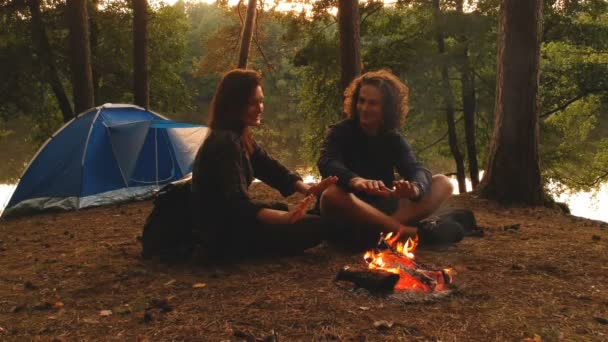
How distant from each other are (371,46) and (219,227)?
13296 millimetres

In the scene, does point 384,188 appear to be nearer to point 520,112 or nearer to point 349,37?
point 520,112

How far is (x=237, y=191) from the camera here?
156 inches

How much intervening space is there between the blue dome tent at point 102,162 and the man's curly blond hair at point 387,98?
385 centimetres

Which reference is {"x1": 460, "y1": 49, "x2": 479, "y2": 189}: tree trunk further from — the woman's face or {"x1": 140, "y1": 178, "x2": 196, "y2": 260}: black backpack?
{"x1": 140, "y1": 178, "x2": 196, "y2": 260}: black backpack

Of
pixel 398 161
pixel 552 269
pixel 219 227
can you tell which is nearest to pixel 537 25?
pixel 398 161

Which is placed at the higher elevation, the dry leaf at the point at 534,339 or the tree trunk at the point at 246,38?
the tree trunk at the point at 246,38

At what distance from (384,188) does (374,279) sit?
796 mm

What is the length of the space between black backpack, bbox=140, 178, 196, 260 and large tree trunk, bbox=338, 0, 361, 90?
522 centimetres

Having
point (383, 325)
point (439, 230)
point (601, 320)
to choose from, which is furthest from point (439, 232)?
point (383, 325)

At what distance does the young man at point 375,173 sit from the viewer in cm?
430

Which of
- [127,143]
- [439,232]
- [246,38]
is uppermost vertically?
[246,38]

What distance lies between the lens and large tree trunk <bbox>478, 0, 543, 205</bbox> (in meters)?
7.20

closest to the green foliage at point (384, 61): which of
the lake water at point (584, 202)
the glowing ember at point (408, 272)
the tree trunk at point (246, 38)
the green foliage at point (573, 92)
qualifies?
the green foliage at point (573, 92)

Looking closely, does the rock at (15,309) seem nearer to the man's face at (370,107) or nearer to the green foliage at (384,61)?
the man's face at (370,107)
